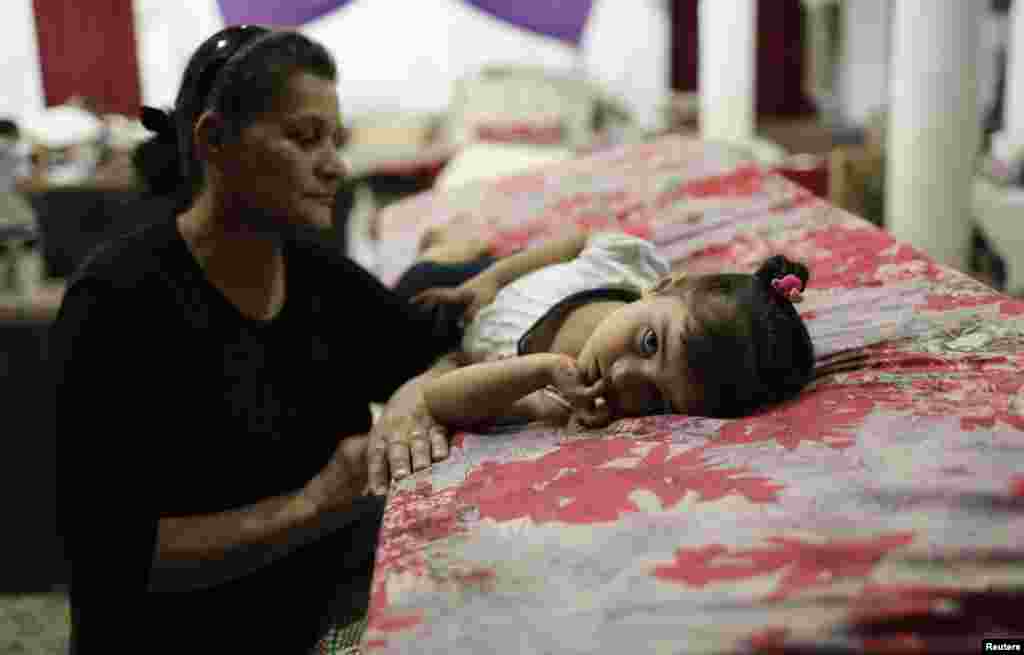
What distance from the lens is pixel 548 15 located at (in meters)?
6.41

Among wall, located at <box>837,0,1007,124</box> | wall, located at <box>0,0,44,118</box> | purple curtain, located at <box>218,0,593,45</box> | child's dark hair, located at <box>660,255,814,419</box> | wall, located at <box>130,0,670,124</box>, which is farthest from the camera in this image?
wall, located at <box>837,0,1007,124</box>

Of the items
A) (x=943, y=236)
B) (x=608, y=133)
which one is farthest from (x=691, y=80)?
(x=943, y=236)

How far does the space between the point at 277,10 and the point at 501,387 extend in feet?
15.1

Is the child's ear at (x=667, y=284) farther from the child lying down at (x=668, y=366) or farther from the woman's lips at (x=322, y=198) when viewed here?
the woman's lips at (x=322, y=198)

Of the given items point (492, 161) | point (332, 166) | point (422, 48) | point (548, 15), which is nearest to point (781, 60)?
point (548, 15)

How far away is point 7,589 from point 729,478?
1.73 m

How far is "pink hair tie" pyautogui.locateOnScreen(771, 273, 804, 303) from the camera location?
132cm

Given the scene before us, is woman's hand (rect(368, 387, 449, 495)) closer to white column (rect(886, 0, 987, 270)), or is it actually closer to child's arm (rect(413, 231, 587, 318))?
child's arm (rect(413, 231, 587, 318))

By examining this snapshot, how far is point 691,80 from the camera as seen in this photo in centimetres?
786

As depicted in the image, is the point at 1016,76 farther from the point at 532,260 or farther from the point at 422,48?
the point at 532,260

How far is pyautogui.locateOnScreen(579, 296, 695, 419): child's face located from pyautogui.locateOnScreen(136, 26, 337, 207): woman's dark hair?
1.69ft

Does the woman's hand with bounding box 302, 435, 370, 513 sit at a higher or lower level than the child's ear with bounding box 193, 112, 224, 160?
lower

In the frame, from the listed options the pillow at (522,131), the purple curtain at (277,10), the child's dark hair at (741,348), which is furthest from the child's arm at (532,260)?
the pillow at (522,131)

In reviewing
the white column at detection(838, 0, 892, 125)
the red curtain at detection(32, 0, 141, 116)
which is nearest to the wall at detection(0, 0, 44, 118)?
the red curtain at detection(32, 0, 141, 116)
